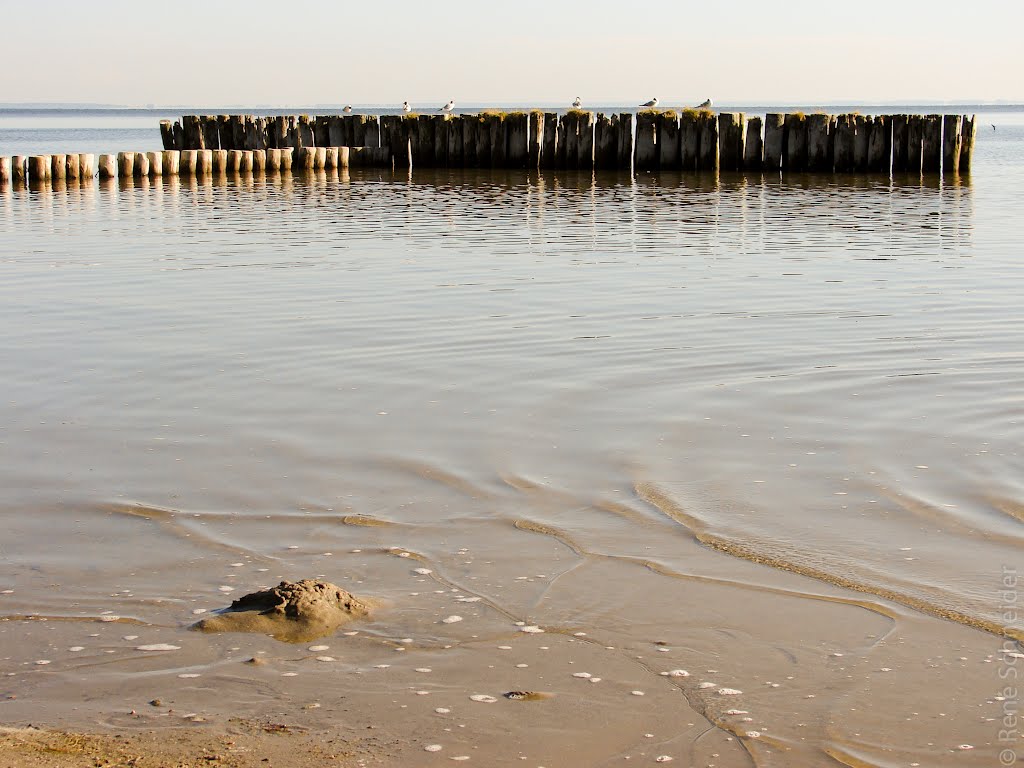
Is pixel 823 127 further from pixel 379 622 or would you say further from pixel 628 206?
pixel 379 622

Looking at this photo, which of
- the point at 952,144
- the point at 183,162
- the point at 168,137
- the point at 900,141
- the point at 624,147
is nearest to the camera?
the point at 952,144

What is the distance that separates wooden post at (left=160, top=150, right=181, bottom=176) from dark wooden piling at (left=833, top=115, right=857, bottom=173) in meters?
16.9

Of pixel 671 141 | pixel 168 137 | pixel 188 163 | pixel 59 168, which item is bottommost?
pixel 59 168

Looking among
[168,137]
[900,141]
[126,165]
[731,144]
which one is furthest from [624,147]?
[168,137]

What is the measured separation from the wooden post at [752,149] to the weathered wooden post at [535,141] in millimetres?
5653

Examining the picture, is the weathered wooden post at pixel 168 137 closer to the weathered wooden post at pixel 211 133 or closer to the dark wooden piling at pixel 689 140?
the weathered wooden post at pixel 211 133

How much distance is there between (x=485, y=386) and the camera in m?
8.43

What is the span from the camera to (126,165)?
31.6m

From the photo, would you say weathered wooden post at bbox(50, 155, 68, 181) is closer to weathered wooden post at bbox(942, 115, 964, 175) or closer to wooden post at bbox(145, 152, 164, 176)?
wooden post at bbox(145, 152, 164, 176)

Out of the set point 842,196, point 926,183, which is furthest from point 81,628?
point 926,183

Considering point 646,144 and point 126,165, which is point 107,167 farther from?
point 646,144

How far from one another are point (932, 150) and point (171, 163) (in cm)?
1939

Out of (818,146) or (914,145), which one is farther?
(818,146)

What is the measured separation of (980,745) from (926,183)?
27.5m
